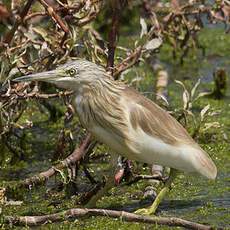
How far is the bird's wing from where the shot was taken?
396 centimetres

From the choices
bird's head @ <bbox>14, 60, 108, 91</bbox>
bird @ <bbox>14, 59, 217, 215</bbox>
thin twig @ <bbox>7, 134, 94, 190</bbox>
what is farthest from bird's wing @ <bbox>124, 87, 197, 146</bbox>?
thin twig @ <bbox>7, 134, 94, 190</bbox>

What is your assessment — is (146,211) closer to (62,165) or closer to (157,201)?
(157,201)

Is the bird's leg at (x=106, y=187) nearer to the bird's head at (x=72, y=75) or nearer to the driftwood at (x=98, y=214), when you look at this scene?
the driftwood at (x=98, y=214)

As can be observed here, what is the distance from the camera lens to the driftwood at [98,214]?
377cm

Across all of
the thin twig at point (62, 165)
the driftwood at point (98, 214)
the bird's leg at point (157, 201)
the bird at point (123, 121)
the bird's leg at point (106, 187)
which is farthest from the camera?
the thin twig at point (62, 165)

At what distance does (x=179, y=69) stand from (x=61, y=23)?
2.74 metres

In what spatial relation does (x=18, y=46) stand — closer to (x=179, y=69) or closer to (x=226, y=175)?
(x=226, y=175)

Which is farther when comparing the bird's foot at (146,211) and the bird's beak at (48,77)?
the bird's foot at (146,211)

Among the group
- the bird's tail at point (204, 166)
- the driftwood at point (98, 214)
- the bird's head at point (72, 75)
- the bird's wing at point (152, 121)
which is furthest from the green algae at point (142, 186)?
the bird's head at point (72, 75)

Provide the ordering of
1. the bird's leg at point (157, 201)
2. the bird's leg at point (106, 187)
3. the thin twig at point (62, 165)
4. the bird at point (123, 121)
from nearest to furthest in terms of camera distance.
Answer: the bird at point (123, 121), the bird's leg at point (157, 201), the bird's leg at point (106, 187), the thin twig at point (62, 165)

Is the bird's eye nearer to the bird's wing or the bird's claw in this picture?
the bird's wing

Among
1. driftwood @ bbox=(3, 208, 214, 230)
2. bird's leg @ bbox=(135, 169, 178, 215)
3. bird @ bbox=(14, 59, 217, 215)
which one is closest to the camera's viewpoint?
driftwood @ bbox=(3, 208, 214, 230)

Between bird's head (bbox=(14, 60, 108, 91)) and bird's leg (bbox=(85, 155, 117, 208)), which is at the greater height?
bird's head (bbox=(14, 60, 108, 91))

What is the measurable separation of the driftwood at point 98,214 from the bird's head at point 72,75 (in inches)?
19.5
